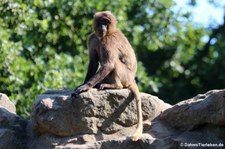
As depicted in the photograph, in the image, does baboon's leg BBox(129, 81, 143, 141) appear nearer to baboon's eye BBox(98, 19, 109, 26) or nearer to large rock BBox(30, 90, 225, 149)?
large rock BBox(30, 90, 225, 149)

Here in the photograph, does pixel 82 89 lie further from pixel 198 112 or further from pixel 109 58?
pixel 198 112

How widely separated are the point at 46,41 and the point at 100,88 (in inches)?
244

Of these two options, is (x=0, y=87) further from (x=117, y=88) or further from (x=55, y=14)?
(x=117, y=88)

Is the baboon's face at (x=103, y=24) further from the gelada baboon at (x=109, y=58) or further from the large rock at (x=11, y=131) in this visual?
the large rock at (x=11, y=131)

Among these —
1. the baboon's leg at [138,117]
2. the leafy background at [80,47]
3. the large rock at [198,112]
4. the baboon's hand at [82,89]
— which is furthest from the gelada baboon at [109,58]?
the leafy background at [80,47]

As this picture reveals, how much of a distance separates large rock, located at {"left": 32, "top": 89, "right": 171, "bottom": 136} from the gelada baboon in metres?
0.34

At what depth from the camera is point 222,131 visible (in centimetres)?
823

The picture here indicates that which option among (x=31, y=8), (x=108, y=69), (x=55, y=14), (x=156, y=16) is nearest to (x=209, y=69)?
(x=156, y=16)

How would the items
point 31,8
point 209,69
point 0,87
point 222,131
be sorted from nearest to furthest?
point 222,131 → point 0,87 → point 31,8 → point 209,69

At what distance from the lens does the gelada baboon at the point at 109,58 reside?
9.24 meters

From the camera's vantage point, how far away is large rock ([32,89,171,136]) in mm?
8453

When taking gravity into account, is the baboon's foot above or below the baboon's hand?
below


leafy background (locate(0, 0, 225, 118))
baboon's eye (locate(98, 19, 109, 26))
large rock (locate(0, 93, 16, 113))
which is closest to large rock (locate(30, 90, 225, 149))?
large rock (locate(0, 93, 16, 113))

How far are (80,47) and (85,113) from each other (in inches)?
289
